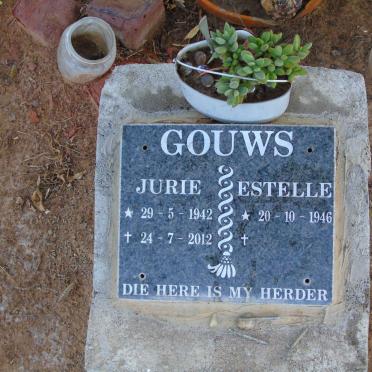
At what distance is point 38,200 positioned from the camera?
2295mm

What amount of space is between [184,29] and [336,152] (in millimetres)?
918

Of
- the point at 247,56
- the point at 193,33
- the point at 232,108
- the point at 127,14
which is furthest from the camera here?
the point at 193,33

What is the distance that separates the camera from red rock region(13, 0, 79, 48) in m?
2.24

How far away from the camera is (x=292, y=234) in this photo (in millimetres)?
1908

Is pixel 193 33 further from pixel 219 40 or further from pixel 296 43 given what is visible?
pixel 296 43

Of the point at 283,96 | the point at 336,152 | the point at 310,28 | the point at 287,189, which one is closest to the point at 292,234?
the point at 287,189

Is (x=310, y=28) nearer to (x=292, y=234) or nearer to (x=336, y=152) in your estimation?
(x=336, y=152)

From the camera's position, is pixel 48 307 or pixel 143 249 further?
pixel 48 307

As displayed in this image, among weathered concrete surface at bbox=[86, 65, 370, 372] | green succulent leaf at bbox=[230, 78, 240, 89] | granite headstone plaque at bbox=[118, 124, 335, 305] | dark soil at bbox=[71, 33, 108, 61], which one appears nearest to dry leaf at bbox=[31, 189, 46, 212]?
weathered concrete surface at bbox=[86, 65, 370, 372]

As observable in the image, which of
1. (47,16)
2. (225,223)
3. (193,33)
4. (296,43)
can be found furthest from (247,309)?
(47,16)

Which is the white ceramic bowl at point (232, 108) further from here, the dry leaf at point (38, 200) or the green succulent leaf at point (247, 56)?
the dry leaf at point (38, 200)

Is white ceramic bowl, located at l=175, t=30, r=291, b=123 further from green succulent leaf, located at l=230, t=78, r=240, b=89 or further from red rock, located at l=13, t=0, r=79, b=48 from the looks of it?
red rock, located at l=13, t=0, r=79, b=48

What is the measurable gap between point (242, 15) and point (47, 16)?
0.87 m

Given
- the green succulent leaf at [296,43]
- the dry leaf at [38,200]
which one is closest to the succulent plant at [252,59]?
the green succulent leaf at [296,43]
